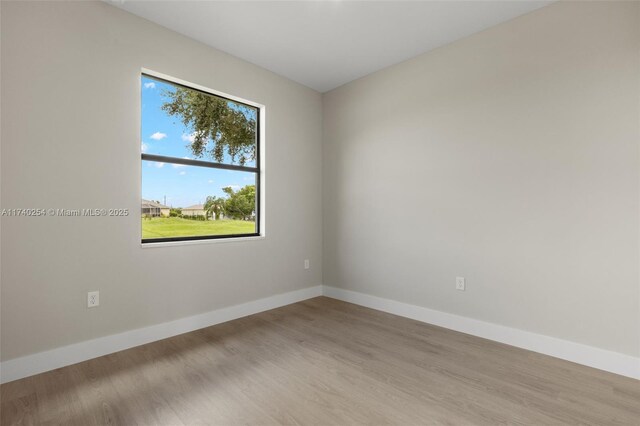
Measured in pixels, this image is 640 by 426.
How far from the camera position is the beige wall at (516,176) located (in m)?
2.13

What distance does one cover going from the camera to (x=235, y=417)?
1634mm

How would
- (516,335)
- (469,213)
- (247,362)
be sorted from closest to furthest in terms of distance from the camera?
(247,362)
(516,335)
(469,213)

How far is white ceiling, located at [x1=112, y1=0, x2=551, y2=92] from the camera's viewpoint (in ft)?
7.89

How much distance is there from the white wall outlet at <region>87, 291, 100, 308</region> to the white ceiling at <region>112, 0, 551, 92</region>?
2.21 m

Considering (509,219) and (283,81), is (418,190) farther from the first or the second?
(283,81)

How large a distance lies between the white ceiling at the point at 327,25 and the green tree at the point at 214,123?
20.5 inches

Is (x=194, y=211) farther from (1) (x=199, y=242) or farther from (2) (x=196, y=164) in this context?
(2) (x=196, y=164)

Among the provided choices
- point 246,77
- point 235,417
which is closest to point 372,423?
point 235,417

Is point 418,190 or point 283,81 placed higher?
point 283,81

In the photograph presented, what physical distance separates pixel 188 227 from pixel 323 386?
6.25 ft

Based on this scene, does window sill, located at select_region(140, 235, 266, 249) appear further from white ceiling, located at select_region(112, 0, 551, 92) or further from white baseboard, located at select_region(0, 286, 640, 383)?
white ceiling, located at select_region(112, 0, 551, 92)

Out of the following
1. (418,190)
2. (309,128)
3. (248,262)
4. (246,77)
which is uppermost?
(246,77)

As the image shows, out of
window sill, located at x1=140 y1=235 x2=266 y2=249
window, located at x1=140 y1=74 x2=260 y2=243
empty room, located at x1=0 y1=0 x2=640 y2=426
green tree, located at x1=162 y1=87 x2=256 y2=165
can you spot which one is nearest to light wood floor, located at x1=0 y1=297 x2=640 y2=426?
empty room, located at x1=0 y1=0 x2=640 y2=426

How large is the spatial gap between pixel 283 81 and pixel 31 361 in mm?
3351
